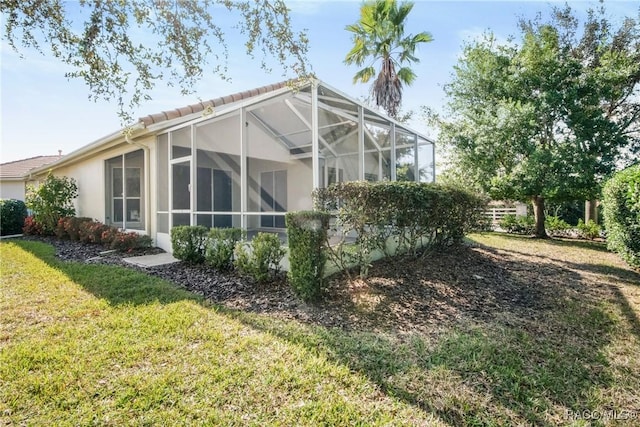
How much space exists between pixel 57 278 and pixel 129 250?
8.82 feet

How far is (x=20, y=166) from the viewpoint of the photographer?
21422 millimetres

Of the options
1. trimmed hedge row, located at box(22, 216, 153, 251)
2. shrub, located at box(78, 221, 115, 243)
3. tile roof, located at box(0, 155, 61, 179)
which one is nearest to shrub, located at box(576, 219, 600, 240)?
trimmed hedge row, located at box(22, 216, 153, 251)

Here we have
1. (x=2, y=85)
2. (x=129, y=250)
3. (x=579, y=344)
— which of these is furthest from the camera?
(x=129, y=250)

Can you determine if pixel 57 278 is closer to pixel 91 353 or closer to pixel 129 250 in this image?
pixel 129 250

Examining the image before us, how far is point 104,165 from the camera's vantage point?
1112 cm

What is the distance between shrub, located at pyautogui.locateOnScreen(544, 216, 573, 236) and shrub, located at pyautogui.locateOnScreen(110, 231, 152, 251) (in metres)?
14.8

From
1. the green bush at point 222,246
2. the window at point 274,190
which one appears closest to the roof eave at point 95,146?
the green bush at point 222,246

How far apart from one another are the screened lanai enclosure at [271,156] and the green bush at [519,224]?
227 inches

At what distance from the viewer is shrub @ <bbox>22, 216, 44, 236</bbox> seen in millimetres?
12297

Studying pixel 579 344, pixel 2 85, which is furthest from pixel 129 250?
pixel 579 344

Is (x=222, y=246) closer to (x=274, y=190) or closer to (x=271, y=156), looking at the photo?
(x=271, y=156)

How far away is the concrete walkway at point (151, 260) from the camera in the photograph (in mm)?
7086

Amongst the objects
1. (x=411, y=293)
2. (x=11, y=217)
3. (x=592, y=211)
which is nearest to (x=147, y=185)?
(x=411, y=293)

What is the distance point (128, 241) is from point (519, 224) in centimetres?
1462
